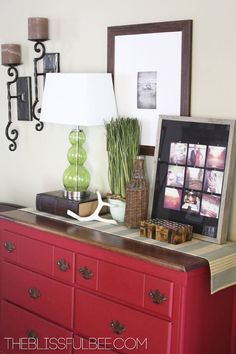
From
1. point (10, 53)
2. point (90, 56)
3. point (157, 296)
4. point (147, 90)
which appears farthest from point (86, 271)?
point (10, 53)

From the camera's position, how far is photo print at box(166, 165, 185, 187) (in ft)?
7.75

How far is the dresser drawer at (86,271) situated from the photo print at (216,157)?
612 millimetres

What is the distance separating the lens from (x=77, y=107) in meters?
2.47

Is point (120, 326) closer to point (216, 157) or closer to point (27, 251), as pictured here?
point (27, 251)

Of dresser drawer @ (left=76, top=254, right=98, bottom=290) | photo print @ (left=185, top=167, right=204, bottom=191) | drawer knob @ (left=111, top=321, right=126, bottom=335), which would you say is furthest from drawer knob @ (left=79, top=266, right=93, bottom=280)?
photo print @ (left=185, top=167, right=204, bottom=191)

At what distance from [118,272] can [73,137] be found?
814 millimetres

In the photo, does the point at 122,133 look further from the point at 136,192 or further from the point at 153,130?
the point at 136,192

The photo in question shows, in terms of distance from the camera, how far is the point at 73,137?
271 cm

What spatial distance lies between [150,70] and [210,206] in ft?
2.27

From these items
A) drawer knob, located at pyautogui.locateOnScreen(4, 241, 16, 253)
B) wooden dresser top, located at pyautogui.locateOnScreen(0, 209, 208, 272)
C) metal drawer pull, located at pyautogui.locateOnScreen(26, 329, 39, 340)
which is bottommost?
metal drawer pull, located at pyautogui.locateOnScreen(26, 329, 39, 340)

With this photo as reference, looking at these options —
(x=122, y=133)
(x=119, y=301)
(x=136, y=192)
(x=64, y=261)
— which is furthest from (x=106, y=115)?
(x=119, y=301)

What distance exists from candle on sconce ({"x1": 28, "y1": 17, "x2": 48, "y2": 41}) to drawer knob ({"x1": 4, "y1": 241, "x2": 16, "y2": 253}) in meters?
1.06

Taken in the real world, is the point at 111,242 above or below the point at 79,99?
below

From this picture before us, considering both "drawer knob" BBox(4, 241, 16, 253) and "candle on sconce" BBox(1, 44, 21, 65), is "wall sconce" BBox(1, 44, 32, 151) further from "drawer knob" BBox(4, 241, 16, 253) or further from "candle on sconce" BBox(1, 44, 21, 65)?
"drawer knob" BBox(4, 241, 16, 253)
